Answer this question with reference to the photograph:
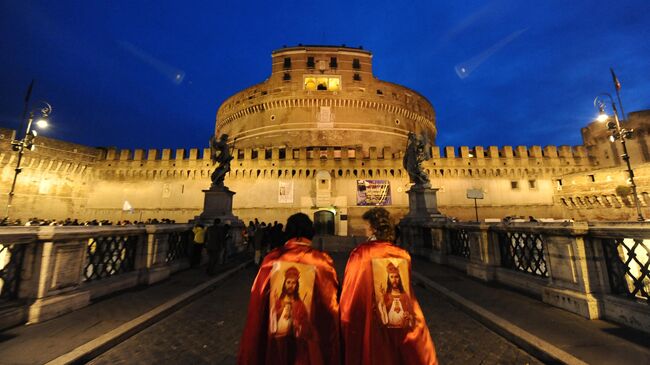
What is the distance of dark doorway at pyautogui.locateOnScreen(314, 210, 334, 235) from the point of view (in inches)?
947

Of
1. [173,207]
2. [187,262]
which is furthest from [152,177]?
[187,262]

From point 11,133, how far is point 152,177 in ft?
33.1

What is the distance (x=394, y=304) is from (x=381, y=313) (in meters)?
0.12

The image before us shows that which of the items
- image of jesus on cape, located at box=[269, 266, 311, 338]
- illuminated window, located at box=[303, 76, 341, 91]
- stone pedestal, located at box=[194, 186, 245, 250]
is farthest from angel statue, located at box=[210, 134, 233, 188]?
illuminated window, located at box=[303, 76, 341, 91]

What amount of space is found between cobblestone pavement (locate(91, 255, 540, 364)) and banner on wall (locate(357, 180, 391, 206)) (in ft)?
64.9

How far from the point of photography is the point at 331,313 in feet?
6.66

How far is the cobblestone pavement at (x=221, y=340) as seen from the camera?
273cm

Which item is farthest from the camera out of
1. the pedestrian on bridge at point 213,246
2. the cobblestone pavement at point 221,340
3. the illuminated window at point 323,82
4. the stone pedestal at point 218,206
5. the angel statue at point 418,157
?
the illuminated window at point 323,82

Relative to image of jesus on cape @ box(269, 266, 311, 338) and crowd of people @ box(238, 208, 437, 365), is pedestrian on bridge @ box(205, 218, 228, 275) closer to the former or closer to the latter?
crowd of people @ box(238, 208, 437, 365)

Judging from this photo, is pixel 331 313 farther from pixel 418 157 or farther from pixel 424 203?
pixel 418 157

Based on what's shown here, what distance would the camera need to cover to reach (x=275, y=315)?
191cm

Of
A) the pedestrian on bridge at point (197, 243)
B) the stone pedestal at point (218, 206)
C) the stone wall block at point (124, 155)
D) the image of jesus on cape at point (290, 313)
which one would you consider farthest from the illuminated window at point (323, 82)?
the image of jesus on cape at point (290, 313)

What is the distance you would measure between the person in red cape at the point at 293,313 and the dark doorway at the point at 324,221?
2199 cm

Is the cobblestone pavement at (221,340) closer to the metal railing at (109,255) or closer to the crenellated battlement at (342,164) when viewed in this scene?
the metal railing at (109,255)
